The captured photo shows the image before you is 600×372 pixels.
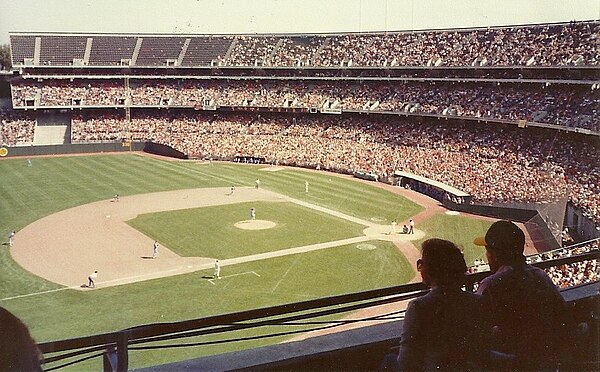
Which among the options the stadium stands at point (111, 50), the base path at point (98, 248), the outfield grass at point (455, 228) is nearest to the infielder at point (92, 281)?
the base path at point (98, 248)

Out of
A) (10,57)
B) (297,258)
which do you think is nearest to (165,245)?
(297,258)

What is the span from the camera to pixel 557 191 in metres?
23.1

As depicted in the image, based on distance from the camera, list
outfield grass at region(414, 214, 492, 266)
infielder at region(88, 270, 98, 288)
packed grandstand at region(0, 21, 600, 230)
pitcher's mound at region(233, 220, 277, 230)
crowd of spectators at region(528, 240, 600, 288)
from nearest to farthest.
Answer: crowd of spectators at region(528, 240, 600, 288) < infielder at region(88, 270, 98, 288) < outfield grass at region(414, 214, 492, 266) < pitcher's mound at region(233, 220, 277, 230) < packed grandstand at region(0, 21, 600, 230)

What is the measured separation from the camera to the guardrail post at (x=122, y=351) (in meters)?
2.52

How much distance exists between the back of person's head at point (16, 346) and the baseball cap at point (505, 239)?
2524mm

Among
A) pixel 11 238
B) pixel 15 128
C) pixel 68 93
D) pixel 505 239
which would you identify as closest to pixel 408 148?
pixel 11 238

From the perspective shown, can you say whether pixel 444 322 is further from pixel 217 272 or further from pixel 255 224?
pixel 255 224

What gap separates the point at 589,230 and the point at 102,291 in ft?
51.4

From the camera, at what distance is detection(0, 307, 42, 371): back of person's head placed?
73.5 inches

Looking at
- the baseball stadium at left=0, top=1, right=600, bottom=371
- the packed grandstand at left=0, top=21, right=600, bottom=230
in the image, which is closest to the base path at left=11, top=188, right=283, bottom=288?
the baseball stadium at left=0, top=1, right=600, bottom=371

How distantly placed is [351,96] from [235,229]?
84.7ft

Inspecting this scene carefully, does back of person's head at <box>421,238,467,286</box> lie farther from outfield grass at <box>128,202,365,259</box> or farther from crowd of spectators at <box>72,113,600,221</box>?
crowd of spectators at <box>72,113,600,221</box>

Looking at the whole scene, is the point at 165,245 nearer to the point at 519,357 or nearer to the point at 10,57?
the point at 519,357

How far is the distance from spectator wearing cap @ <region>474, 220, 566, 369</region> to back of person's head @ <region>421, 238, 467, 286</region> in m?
0.42
